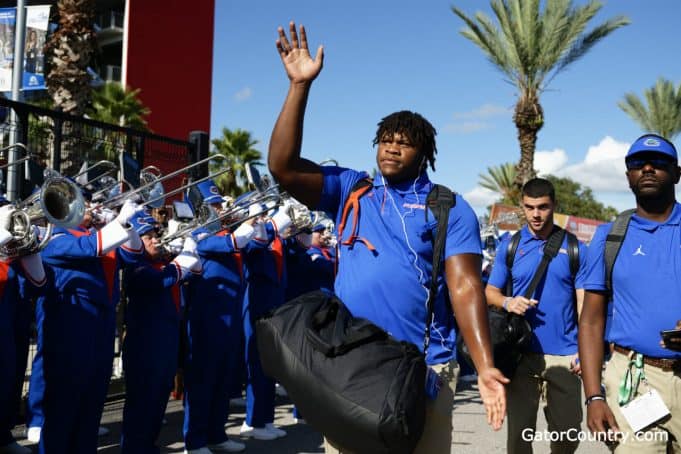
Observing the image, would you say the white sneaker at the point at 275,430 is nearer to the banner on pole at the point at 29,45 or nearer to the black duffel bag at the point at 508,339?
the black duffel bag at the point at 508,339

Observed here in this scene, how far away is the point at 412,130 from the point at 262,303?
471 centimetres

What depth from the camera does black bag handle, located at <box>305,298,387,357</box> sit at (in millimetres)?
2529

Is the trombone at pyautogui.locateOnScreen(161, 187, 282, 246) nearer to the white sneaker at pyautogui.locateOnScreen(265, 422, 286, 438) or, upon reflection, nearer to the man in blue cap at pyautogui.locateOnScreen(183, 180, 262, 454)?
the man in blue cap at pyautogui.locateOnScreen(183, 180, 262, 454)

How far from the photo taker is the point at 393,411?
2393 millimetres

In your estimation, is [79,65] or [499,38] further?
[499,38]

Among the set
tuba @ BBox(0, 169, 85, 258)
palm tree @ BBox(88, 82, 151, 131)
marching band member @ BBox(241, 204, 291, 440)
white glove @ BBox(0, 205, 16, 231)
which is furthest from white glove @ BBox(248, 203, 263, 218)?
palm tree @ BBox(88, 82, 151, 131)

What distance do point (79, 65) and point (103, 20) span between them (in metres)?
21.2

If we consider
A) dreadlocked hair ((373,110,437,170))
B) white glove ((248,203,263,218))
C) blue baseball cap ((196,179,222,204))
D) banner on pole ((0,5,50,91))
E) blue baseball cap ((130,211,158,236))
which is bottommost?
blue baseball cap ((130,211,158,236))

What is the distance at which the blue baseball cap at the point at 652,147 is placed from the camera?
336 centimetres

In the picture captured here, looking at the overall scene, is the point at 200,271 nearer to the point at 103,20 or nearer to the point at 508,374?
the point at 508,374

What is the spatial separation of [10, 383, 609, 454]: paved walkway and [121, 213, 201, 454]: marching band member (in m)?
1.08

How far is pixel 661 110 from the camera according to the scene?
98.8 ft

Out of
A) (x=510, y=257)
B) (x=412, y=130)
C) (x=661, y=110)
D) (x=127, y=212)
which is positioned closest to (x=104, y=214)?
(x=127, y=212)

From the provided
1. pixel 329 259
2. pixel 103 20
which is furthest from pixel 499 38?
pixel 103 20
